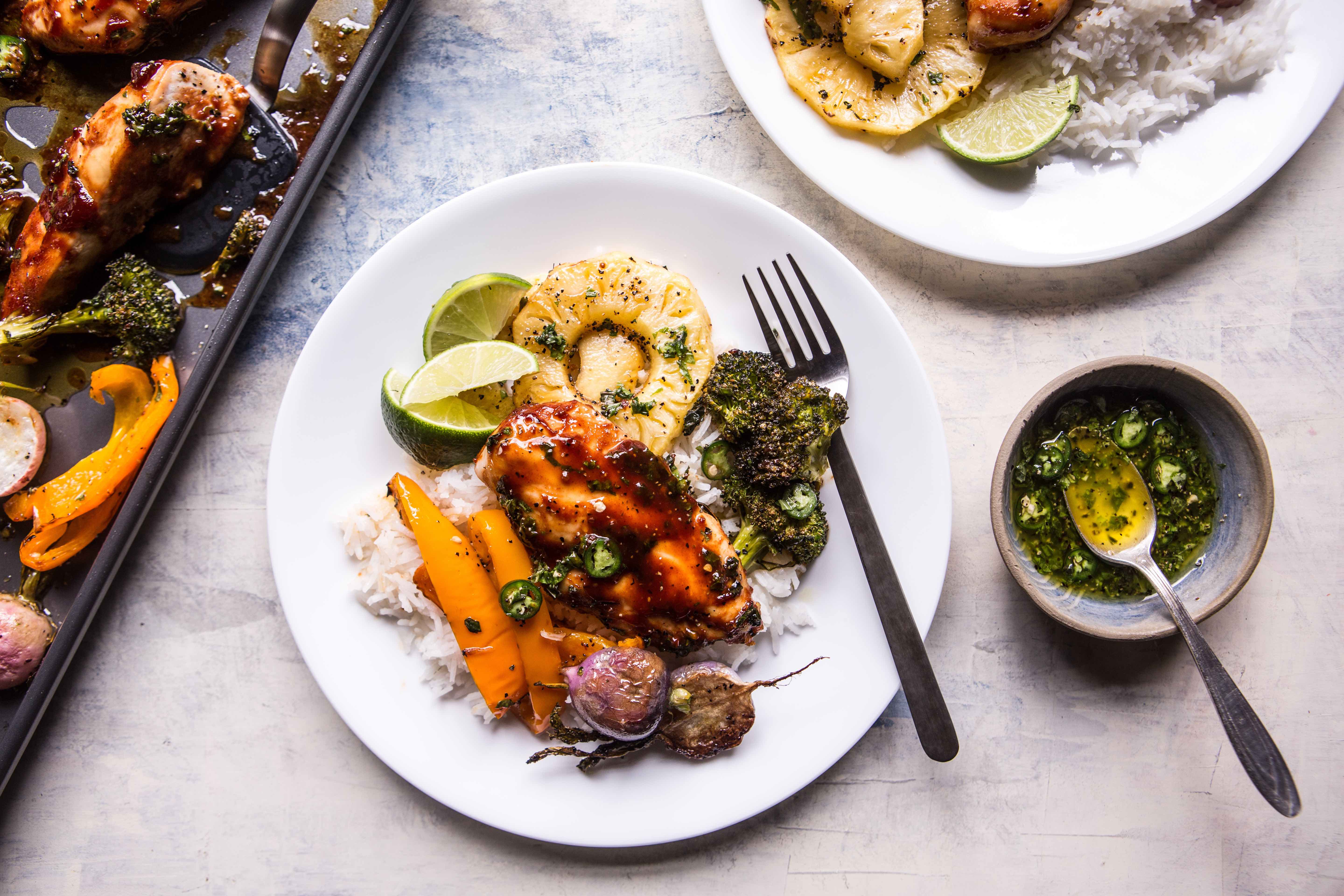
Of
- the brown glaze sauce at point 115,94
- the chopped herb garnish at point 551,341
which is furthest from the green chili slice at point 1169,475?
the brown glaze sauce at point 115,94

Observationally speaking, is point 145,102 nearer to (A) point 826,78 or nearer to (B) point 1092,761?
(A) point 826,78

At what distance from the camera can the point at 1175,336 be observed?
351 cm

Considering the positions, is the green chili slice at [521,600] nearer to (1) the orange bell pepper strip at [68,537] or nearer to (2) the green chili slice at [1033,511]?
(1) the orange bell pepper strip at [68,537]

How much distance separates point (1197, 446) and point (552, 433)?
2.63 metres

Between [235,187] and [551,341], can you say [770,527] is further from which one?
[235,187]

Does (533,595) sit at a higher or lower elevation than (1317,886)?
higher

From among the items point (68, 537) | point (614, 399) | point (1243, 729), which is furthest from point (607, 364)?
point (1243, 729)

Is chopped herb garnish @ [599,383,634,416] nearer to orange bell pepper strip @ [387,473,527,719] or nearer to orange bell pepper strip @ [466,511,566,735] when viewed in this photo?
orange bell pepper strip @ [466,511,566,735]

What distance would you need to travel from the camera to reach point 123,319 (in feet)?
10.4

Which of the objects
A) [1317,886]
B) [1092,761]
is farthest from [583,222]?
[1317,886]

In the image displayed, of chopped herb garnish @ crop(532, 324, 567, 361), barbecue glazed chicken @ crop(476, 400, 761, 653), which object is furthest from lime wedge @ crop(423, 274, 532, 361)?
barbecue glazed chicken @ crop(476, 400, 761, 653)

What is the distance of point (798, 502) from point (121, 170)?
3.17 metres

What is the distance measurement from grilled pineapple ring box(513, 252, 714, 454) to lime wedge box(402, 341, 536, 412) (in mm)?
122

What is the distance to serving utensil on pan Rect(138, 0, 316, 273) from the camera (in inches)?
132
